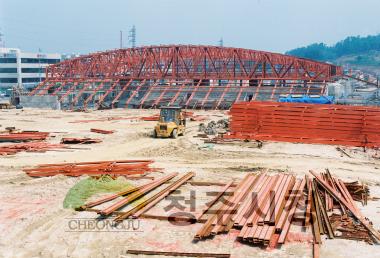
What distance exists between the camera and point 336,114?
80.2 ft

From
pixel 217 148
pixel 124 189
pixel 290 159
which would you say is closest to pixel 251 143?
pixel 217 148

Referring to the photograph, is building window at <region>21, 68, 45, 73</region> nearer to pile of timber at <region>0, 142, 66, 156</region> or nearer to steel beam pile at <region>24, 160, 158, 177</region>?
pile of timber at <region>0, 142, 66, 156</region>

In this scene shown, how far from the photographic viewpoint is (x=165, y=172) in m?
17.2

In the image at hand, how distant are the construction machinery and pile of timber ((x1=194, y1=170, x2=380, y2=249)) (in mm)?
12508

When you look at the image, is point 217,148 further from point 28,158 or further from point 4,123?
point 4,123

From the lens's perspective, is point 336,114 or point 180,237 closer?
point 180,237

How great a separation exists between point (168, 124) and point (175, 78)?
36055 mm

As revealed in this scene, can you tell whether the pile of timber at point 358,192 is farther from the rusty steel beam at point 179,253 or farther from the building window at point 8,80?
the building window at point 8,80

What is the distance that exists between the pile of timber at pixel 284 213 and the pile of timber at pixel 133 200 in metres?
2.00

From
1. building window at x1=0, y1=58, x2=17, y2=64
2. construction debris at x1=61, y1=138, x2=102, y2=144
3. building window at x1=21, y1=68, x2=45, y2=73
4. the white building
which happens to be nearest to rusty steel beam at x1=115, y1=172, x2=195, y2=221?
construction debris at x1=61, y1=138, x2=102, y2=144

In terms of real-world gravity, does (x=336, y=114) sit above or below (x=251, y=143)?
above

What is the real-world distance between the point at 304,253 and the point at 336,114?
16.6 meters

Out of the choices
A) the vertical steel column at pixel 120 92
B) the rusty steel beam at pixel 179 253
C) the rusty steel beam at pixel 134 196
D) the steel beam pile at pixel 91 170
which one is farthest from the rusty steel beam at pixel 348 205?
the vertical steel column at pixel 120 92

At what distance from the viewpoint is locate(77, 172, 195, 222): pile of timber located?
37.6 feet
